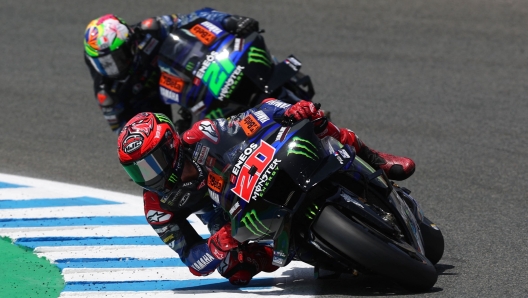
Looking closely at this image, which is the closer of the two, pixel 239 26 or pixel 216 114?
pixel 216 114

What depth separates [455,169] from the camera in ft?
27.7

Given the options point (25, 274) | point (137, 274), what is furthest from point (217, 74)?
point (25, 274)

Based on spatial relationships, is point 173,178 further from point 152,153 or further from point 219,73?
point 219,73

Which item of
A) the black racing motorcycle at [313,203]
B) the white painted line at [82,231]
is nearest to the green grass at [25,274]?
the white painted line at [82,231]

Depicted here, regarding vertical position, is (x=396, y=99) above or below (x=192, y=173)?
below

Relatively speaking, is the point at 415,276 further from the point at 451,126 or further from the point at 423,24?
the point at 423,24

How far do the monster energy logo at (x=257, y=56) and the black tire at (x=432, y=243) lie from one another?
9.38 ft

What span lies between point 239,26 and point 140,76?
1173mm

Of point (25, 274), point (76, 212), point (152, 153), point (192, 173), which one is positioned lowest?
point (76, 212)

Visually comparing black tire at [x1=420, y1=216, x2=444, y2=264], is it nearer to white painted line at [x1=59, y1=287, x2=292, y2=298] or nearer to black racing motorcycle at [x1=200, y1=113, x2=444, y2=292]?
black racing motorcycle at [x1=200, y1=113, x2=444, y2=292]

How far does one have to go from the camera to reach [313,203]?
538cm

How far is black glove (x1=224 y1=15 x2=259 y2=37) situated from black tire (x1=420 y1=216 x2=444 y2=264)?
320cm

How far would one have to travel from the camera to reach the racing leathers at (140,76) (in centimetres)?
884

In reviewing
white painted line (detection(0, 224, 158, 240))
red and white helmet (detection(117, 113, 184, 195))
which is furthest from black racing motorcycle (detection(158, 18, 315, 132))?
red and white helmet (detection(117, 113, 184, 195))
